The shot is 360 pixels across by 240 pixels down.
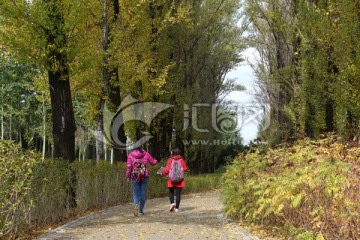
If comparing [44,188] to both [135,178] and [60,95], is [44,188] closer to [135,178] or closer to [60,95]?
[135,178]

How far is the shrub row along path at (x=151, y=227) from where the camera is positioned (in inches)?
327

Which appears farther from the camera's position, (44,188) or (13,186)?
(44,188)

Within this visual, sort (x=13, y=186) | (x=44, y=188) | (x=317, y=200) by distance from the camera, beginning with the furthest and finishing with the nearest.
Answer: (x=44, y=188), (x=13, y=186), (x=317, y=200)

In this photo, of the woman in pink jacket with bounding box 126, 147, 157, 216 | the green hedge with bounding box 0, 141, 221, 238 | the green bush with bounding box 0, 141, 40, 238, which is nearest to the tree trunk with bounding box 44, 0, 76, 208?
the green hedge with bounding box 0, 141, 221, 238

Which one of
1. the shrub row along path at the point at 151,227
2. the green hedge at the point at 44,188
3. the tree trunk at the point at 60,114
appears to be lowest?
the shrub row along path at the point at 151,227

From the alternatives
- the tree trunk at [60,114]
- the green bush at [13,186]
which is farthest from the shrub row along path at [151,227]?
the tree trunk at [60,114]

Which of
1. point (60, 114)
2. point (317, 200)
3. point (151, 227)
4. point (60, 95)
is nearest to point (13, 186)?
point (151, 227)

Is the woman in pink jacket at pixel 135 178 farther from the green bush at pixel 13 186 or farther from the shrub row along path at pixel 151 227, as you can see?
the green bush at pixel 13 186

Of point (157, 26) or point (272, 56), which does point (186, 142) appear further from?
point (157, 26)

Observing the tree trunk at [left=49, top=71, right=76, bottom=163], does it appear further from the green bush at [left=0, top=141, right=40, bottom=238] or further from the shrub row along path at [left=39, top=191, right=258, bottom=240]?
the green bush at [left=0, top=141, right=40, bottom=238]

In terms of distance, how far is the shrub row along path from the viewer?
27.3 feet

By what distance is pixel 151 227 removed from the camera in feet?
30.9

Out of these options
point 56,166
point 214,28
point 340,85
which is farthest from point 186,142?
point 56,166

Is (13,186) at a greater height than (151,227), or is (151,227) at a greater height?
(13,186)
